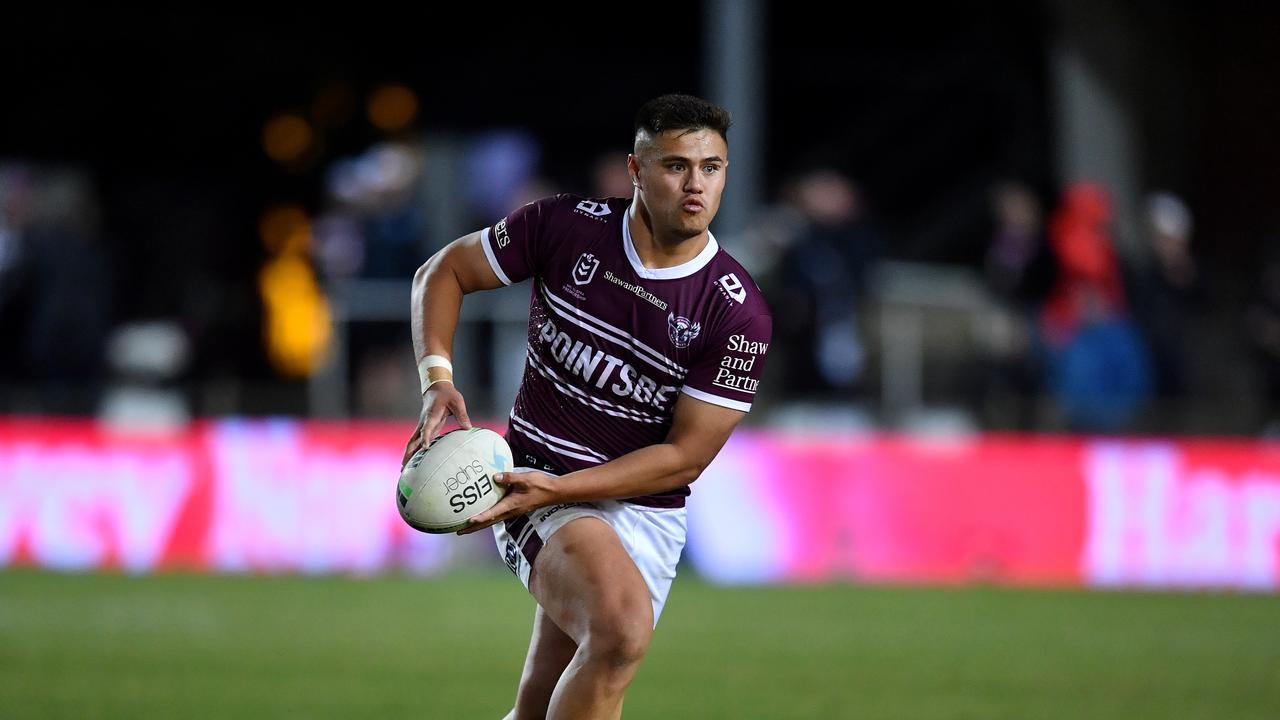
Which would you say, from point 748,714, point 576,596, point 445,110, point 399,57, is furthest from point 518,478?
point 399,57

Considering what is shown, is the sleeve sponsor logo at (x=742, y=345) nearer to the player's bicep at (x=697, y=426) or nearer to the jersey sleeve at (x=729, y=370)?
the jersey sleeve at (x=729, y=370)

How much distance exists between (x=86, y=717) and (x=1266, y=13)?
16891 mm

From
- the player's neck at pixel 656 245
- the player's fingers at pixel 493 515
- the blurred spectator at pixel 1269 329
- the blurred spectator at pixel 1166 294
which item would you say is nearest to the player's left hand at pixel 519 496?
the player's fingers at pixel 493 515

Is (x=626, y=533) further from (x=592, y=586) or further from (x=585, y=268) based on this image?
(x=585, y=268)

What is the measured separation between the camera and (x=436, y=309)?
6465 millimetres

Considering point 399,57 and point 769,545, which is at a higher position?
point 399,57

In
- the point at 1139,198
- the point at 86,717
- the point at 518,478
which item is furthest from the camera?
the point at 1139,198

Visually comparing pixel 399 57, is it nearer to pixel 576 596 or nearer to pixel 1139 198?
pixel 1139 198

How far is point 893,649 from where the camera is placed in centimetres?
1083

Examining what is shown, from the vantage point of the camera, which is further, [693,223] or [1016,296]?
[1016,296]

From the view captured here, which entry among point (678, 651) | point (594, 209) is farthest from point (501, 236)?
point (678, 651)

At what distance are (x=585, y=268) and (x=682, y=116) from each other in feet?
2.12

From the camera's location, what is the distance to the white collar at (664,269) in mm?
6262

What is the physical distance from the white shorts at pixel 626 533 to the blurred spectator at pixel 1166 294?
9.63 metres
